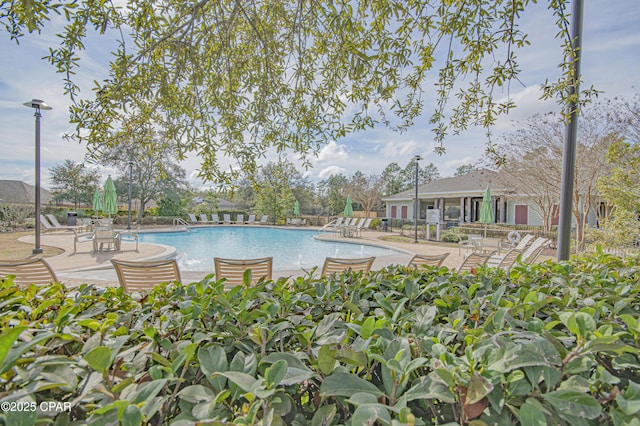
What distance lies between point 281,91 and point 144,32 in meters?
1.67

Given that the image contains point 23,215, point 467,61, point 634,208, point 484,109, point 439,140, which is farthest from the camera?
point 23,215

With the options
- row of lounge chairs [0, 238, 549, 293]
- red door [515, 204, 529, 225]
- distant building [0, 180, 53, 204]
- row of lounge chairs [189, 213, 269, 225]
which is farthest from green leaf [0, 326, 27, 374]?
distant building [0, 180, 53, 204]

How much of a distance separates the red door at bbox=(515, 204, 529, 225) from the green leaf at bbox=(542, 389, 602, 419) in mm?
27219

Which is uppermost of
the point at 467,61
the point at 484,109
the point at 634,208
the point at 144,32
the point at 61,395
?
the point at 144,32

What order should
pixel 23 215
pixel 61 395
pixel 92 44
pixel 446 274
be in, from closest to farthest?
pixel 61 395, pixel 446 274, pixel 92 44, pixel 23 215

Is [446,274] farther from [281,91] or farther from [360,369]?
[281,91]

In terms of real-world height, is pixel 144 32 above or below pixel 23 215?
above

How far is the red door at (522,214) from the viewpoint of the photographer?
2365 cm

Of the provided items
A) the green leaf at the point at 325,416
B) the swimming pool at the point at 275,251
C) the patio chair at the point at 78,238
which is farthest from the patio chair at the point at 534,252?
the patio chair at the point at 78,238

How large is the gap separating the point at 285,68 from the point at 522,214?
82.6 feet

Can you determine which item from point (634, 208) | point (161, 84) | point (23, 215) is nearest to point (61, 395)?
point (161, 84)

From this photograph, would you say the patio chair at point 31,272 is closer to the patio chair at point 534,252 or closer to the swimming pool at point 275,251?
the swimming pool at point 275,251

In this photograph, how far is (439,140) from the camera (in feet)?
13.3

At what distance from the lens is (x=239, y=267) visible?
15.3ft
